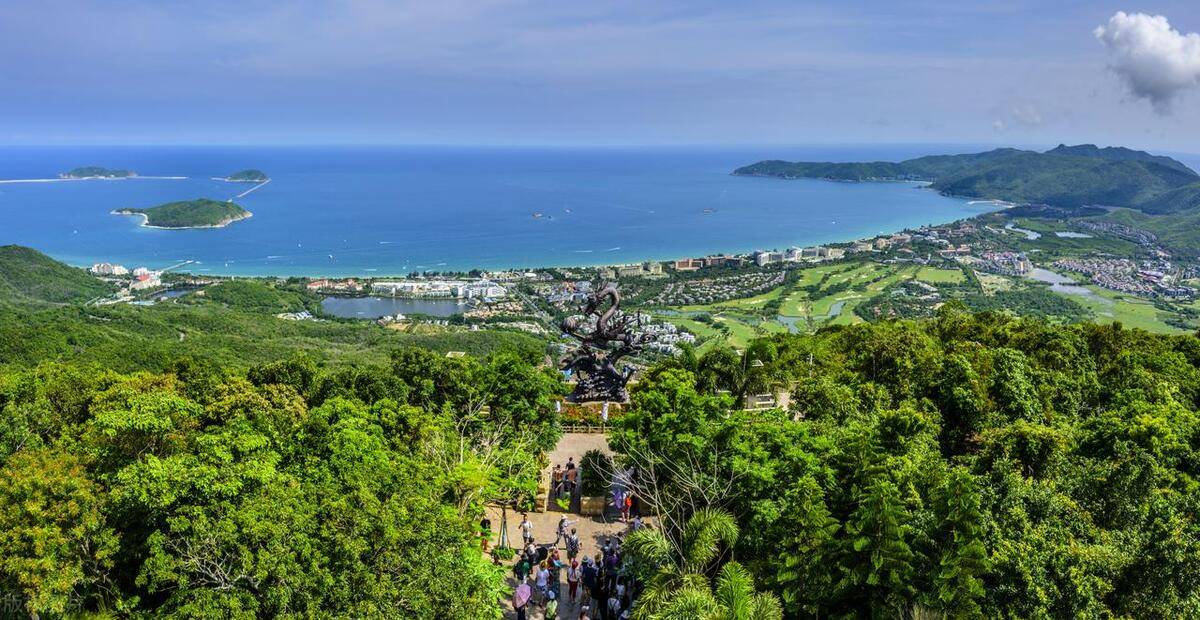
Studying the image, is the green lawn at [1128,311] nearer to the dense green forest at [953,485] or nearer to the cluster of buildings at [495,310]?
the cluster of buildings at [495,310]

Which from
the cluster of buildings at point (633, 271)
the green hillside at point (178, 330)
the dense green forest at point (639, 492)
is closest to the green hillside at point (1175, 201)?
the cluster of buildings at point (633, 271)

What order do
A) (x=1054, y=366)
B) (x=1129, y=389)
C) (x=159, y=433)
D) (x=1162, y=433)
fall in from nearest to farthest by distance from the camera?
(x=159, y=433)
(x=1162, y=433)
(x=1129, y=389)
(x=1054, y=366)

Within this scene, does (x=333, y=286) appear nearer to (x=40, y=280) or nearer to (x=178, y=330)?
(x=40, y=280)

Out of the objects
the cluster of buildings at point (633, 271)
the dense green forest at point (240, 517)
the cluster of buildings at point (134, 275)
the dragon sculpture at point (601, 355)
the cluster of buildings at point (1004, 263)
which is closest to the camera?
the dense green forest at point (240, 517)

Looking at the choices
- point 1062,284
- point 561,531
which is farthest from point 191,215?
point 561,531

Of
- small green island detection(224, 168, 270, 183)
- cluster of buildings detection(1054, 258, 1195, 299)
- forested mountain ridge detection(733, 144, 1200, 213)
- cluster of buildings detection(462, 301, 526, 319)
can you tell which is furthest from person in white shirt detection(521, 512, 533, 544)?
small green island detection(224, 168, 270, 183)

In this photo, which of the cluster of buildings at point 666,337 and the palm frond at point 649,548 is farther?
the cluster of buildings at point 666,337

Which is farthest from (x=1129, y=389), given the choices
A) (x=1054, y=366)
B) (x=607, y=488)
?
(x=607, y=488)

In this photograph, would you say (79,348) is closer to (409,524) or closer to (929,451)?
(409,524)

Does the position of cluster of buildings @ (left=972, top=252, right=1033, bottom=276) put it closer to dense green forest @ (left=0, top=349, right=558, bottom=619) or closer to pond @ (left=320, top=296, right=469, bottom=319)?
pond @ (left=320, top=296, right=469, bottom=319)
